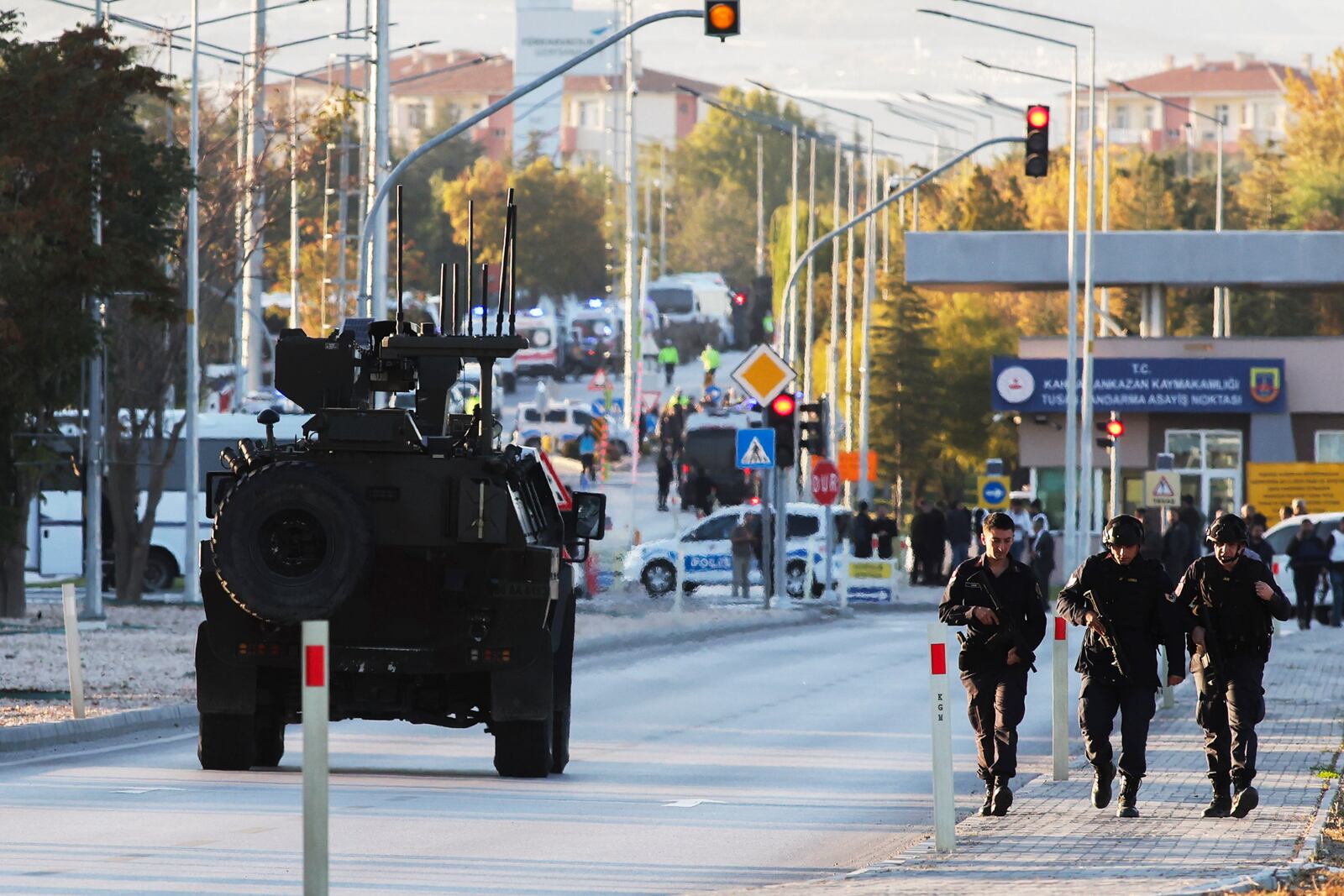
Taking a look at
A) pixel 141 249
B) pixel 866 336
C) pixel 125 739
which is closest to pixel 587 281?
pixel 866 336

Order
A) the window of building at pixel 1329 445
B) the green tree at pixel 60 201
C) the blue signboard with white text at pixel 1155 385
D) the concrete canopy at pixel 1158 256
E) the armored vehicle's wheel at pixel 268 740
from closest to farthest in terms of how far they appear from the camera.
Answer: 1. the armored vehicle's wheel at pixel 268 740
2. the green tree at pixel 60 201
3. the blue signboard with white text at pixel 1155 385
4. the window of building at pixel 1329 445
5. the concrete canopy at pixel 1158 256

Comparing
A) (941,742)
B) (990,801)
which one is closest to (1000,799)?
(990,801)

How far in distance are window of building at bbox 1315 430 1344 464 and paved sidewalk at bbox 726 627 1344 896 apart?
40437mm

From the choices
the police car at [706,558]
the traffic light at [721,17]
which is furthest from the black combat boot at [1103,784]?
the police car at [706,558]

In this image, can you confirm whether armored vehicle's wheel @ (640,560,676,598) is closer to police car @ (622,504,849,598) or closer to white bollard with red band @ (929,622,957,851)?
police car @ (622,504,849,598)

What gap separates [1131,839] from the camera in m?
11.7

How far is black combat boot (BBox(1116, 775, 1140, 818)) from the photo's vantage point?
41.5 feet

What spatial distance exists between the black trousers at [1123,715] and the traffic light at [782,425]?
23.3 metres

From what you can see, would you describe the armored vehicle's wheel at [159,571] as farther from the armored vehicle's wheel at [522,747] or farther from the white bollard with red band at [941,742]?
A: the white bollard with red band at [941,742]

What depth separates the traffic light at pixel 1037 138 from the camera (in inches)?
1342

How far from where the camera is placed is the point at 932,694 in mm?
11305

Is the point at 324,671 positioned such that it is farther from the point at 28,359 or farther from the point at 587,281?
the point at 587,281

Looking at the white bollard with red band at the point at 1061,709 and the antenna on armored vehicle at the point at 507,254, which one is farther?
the antenna on armored vehicle at the point at 507,254

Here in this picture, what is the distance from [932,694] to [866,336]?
193ft
